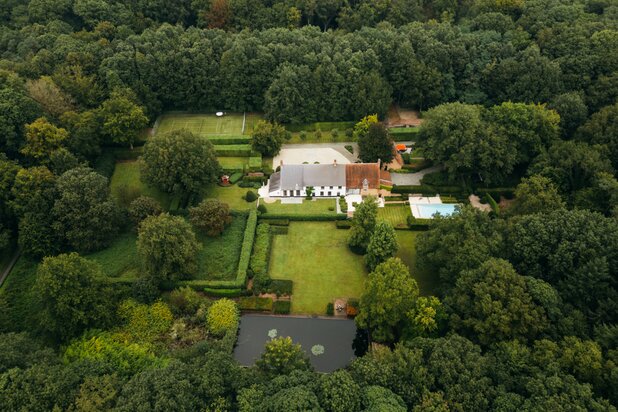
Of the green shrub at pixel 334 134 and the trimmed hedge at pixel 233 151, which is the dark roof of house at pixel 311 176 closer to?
the trimmed hedge at pixel 233 151

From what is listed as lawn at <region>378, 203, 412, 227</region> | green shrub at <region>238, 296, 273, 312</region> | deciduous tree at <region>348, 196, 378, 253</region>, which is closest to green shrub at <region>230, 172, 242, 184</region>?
deciduous tree at <region>348, 196, 378, 253</region>

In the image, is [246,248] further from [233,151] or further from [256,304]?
[233,151]

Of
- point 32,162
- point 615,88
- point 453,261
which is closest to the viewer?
point 453,261

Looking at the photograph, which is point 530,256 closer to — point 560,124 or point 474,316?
point 474,316

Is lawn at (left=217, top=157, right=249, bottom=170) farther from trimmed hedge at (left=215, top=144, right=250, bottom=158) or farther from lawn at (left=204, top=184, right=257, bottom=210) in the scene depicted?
lawn at (left=204, top=184, right=257, bottom=210)

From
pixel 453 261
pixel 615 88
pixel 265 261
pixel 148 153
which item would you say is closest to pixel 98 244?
pixel 148 153

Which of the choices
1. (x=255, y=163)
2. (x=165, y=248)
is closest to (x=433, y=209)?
(x=255, y=163)
